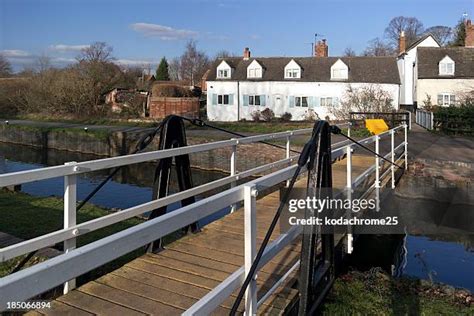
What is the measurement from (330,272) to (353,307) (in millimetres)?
434

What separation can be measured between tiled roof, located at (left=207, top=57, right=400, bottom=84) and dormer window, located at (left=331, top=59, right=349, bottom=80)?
342 millimetres

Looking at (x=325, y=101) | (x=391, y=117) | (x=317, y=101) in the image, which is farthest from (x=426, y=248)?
(x=317, y=101)

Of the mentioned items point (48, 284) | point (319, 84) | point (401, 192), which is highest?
point (319, 84)

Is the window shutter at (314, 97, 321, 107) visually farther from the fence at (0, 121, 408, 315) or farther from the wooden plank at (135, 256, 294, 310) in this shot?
the wooden plank at (135, 256, 294, 310)

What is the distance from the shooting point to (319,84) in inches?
1441

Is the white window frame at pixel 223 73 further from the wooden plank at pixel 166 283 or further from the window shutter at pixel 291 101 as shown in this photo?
the wooden plank at pixel 166 283

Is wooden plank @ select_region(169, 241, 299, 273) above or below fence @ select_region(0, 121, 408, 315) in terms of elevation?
below

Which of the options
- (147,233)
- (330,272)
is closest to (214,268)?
(330,272)

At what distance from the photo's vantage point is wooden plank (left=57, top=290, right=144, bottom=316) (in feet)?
9.61

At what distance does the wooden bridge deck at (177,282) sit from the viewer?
3033mm

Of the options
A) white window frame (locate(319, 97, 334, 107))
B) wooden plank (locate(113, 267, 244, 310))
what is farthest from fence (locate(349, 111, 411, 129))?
A: wooden plank (locate(113, 267, 244, 310))

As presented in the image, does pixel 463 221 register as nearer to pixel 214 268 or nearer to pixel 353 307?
pixel 353 307

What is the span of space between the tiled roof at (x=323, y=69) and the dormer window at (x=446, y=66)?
3.46 meters

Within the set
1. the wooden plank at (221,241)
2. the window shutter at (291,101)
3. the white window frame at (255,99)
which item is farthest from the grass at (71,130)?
the wooden plank at (221,241)
